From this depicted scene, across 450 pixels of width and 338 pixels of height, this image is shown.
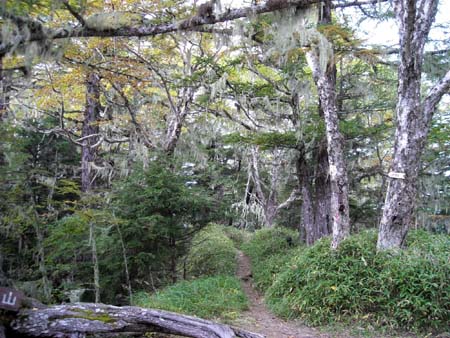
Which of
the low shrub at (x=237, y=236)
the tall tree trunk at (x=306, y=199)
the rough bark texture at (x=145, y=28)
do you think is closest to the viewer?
the rough bark texture at (x=145, y=28)

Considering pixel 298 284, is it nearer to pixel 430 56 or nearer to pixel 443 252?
pixel 443 252

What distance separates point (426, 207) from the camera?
10922 mm

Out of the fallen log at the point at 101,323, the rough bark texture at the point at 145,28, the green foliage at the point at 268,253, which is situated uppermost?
the rough bark texture at the point at 145,28

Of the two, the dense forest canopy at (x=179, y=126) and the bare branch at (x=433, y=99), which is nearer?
the dense forest canopy at (x=179, y=126)

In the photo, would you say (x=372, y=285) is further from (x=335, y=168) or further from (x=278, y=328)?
(x=335, y=168)

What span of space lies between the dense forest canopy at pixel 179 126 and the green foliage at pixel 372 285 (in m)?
0.48

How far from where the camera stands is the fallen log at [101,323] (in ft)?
12.6

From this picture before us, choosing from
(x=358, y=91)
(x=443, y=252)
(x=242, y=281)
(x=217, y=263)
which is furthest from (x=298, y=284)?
(x=358, y=91)

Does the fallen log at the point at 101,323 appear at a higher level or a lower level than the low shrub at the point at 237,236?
higher

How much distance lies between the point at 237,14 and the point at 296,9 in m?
0.69

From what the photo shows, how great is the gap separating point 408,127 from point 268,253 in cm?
628

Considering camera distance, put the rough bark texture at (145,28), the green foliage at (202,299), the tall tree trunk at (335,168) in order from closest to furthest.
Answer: the rough bark texture at (145,28) → the green foliage at (202,299) → the tall tree trunk at (335,168)

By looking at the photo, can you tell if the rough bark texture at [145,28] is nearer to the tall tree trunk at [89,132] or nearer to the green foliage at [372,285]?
the green foliage at [372,285]

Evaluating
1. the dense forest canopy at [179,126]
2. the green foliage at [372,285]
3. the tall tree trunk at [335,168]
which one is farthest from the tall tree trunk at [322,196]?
the green foliage at [372,285]
